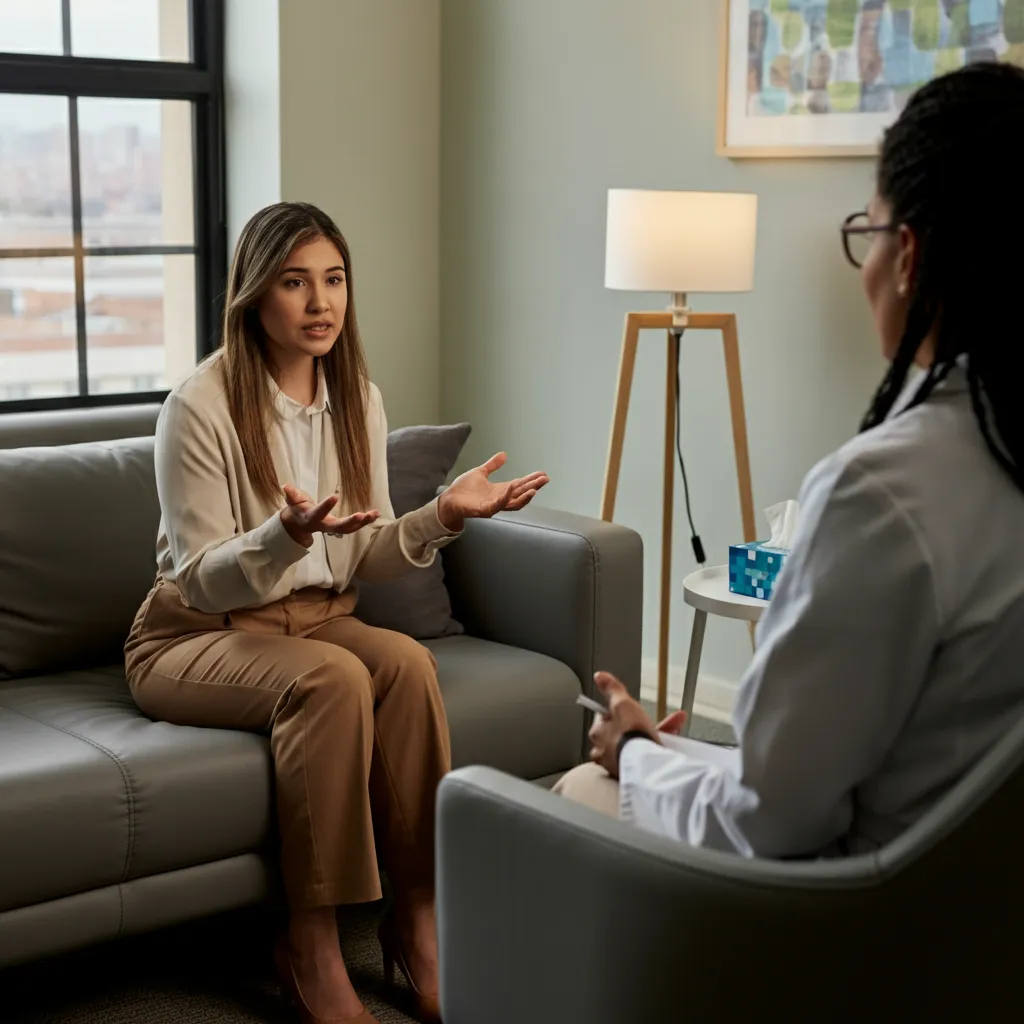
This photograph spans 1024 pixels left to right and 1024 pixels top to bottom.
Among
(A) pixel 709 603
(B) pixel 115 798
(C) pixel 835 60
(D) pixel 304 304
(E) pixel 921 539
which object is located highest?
(C) pixel 835 60

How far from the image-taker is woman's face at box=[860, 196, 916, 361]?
1.24 m

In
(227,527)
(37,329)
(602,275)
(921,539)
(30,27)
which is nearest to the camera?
(921,539)

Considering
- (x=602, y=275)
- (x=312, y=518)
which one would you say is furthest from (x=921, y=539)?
(x=602, y=275)

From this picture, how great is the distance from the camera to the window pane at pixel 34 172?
11.7 ft

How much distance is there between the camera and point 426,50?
409 centimetres

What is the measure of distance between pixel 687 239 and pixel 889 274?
6.10ft

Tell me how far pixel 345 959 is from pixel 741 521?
61.6 inches

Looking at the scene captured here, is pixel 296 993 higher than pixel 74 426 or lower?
lower

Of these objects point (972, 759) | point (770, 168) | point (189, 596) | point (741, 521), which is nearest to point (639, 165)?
point (770, 168)

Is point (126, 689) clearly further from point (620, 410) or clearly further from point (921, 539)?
point (921, 539)

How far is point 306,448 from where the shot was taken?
2434mm

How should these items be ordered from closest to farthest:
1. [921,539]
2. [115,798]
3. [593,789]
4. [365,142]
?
1. [921,539]
2. [593,789]
3. [115,798]
4. [365,142]

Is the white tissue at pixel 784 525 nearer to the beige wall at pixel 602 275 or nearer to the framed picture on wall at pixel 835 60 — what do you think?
the beige wall at pixel 602 275

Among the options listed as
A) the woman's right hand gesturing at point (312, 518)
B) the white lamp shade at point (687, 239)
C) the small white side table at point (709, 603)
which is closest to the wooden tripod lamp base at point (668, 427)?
the white lamp shade at point (687, 239)
